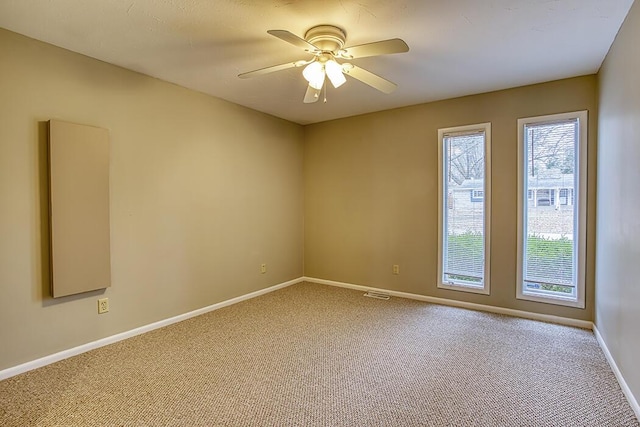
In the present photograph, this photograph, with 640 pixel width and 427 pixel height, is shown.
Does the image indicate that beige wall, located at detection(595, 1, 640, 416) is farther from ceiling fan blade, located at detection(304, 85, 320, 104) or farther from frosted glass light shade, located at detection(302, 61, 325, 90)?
ceiling fan blade, located at detection(304, 85, 320, 104)

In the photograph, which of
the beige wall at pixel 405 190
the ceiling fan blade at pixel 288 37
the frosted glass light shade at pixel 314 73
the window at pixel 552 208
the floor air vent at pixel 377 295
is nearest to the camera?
the ceiling fan blade at pixel 288 37

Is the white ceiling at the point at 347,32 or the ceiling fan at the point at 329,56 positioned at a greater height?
the white ceiling at the point at 347,32

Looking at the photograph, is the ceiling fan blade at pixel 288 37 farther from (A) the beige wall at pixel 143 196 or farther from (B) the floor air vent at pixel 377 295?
(B) the floor air vent at pixel 377 295

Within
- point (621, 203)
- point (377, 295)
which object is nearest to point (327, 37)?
point (621, 203)

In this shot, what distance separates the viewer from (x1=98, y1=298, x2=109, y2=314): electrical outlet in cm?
283

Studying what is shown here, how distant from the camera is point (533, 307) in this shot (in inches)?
138

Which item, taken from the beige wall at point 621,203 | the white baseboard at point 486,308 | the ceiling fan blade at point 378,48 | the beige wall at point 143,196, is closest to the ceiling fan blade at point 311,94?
the ceiling fan blade at point 378,48

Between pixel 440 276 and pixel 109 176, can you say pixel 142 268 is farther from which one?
pixel 440 276

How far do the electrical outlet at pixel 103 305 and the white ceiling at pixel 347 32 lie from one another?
1.99 metres

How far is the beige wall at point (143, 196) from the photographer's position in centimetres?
238

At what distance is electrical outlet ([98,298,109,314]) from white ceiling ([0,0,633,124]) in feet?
6.52

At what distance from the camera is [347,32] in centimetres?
236

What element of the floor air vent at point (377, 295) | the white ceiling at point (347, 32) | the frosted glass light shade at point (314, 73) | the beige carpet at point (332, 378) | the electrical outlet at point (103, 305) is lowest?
the beige carpet at point (332, 378)

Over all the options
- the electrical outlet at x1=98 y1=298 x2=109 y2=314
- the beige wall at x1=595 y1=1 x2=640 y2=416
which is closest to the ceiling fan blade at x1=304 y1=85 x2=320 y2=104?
the beige wall at x1=595 y1=1 x2=640 y2=416
